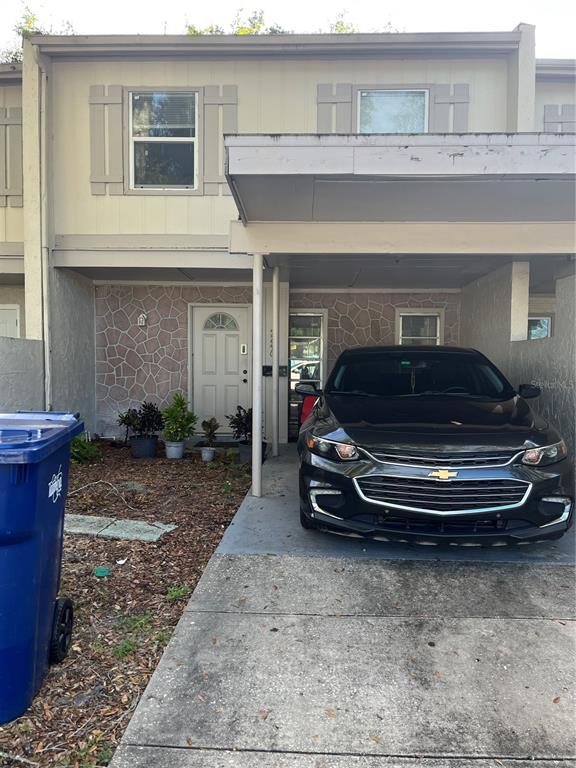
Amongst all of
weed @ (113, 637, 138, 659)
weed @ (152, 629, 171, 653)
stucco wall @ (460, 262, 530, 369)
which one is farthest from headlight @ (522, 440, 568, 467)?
stucco wall @ (460, 262, 530, 369)

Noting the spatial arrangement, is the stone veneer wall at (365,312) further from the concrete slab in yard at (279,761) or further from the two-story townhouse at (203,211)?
the concrete slab in yard at (279,761)

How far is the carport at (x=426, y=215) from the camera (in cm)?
371

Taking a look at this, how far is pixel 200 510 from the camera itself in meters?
5.06

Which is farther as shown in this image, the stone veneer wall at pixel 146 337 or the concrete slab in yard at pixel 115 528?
the stone veneer wall at pixel 146 337

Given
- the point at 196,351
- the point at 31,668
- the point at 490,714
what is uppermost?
the point at 196,351

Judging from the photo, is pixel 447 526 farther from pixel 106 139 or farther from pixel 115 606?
pixel 106 139

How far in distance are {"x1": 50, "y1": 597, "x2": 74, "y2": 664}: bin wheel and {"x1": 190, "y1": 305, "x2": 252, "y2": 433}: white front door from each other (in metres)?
6.06

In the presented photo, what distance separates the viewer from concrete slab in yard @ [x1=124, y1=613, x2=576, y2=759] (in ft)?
6.93

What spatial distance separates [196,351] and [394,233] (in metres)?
4.73

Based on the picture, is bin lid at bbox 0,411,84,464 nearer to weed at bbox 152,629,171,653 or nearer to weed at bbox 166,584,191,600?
weed at bbox 152,629,171,653

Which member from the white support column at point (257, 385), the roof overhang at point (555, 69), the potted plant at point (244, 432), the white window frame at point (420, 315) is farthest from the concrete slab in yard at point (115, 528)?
the roof overhang at point (555, 69)

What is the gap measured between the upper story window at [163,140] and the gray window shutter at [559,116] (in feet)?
16.6

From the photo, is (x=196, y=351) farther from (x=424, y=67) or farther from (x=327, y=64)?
(x=424, y=67)

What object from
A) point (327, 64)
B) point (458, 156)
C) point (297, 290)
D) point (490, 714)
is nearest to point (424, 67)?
point (327, 64)
